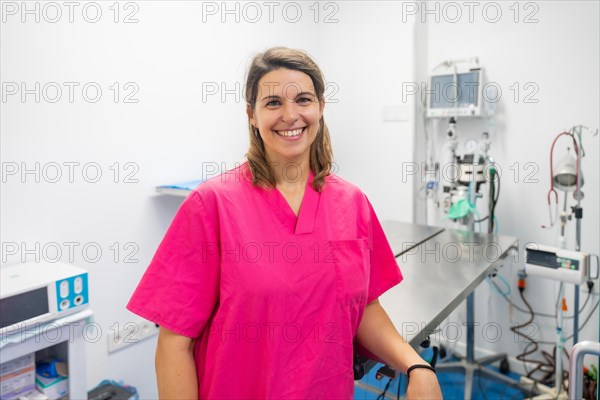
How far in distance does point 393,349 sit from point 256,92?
27.1 inches

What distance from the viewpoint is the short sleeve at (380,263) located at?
119 centimetres

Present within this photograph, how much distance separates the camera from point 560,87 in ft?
7.87

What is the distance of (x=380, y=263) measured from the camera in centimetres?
122

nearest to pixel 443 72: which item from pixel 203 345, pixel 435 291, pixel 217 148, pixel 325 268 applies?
pixel 217 148

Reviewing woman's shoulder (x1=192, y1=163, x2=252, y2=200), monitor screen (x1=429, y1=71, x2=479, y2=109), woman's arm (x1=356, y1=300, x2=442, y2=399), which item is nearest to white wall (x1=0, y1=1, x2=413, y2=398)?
monitor screen (x1=429, y1=71, x2=479, y2=109)

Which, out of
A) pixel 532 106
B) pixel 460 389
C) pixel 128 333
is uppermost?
pixel 532 106

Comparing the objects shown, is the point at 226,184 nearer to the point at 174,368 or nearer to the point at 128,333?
the point at 174,368

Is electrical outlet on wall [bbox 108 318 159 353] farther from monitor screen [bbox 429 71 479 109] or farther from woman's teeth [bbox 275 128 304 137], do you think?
monitor screen [bbox 429 71 479 109]

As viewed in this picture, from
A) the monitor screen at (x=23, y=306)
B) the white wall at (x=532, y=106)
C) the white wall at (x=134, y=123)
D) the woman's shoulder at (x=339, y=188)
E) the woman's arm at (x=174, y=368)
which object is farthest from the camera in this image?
the white wall at (x=532, y=106)

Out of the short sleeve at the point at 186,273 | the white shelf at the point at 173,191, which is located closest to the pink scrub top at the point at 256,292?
the short sleeve at the point at 186,273

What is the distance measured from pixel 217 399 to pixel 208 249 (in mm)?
331

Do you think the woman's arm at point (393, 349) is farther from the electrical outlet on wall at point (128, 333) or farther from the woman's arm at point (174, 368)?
the electrical outlet on wall at point (128, 333)

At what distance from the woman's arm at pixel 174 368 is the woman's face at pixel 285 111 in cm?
47

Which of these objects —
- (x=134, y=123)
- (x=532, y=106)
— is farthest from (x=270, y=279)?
(x=532, y=106)
